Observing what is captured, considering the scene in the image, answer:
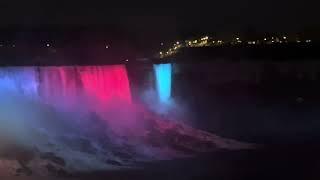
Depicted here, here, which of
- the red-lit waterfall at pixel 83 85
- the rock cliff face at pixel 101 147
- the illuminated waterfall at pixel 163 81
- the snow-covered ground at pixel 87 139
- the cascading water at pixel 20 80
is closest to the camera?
the rock cliff face at pixel 101 147

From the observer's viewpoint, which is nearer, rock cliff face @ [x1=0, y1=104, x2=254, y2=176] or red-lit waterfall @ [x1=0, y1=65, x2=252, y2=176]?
rock cliff face @ [x1=0, y1=104, x2=254, y2=176]

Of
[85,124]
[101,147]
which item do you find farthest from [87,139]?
[85,124]

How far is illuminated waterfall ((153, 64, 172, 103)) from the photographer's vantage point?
37562mm

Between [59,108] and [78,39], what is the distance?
17.5m

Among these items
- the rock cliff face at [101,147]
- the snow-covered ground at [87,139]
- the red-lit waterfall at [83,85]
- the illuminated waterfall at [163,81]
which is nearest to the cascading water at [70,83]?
the red-lit waterfall at [83,85]

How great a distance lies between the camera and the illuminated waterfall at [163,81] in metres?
37.6

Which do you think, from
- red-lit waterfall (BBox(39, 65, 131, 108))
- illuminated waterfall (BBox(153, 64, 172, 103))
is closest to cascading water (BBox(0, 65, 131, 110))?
red-lit waterfall (BBox(39, 65, 131, 108))

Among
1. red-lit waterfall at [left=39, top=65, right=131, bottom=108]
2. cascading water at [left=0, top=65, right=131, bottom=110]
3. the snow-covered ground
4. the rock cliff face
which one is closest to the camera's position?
the rock cliff face

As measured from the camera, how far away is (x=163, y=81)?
38812mm

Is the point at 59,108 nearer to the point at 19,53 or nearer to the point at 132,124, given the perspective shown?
the point at 132,124

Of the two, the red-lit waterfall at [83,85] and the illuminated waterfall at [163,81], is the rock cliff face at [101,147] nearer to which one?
the red-lit waterfall at [83,85]

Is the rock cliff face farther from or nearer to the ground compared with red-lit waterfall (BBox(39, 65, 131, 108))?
nearer to the ground

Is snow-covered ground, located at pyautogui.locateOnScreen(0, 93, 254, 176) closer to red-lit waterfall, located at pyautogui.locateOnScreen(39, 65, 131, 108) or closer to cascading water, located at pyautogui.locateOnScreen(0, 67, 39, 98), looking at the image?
cascading water, located at pyautogui.locateOnScreen(0, 67, 39, 98)

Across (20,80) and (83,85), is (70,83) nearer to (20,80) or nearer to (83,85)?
(83,85)
